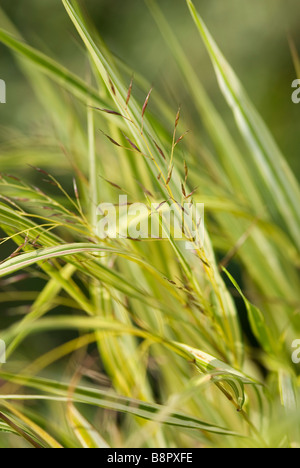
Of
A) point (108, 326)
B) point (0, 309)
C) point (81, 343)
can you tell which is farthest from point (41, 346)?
point (108, 326)

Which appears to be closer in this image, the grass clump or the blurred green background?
the grass clump

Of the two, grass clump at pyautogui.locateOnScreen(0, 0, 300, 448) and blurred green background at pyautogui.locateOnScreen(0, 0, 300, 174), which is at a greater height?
blurred green background at pyautogui.locateOnScreen(0, 0, 300, 174)

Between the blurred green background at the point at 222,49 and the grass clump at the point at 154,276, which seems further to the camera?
the blurred green background at the point at 222,49

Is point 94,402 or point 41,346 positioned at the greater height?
point 41,346

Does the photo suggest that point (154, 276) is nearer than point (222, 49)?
Yes

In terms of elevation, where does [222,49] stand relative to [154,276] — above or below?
above

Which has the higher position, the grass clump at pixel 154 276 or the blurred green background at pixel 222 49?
the blurred green background at pixel 222 49

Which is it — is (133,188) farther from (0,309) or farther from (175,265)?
(0,309)
